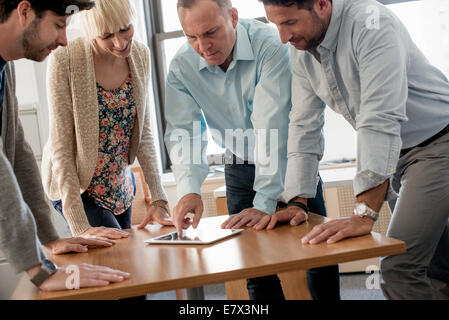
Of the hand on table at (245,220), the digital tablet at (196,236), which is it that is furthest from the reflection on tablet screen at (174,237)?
the hand on table at (245,220)

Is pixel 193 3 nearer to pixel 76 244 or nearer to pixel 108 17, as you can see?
pixel 108 17

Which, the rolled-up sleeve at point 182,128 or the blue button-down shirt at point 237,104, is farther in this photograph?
the rolled-up sleeve at point 182,128

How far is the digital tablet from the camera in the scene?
1.43 m

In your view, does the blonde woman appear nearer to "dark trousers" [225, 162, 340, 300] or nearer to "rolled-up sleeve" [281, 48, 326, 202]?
"dark trousers" [225, 162, 340, 300]

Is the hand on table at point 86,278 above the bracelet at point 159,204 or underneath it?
above

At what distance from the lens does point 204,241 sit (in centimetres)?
140

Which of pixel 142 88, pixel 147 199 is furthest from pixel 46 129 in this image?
pixel 142 88

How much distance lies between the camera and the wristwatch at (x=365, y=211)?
1.30 metres

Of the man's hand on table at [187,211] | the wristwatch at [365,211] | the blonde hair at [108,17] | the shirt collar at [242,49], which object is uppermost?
the blonde hair at [108,17]

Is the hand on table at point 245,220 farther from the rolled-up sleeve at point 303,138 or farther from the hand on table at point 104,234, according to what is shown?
the hand on table at point 104,234

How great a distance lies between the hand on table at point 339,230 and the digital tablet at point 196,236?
0.93 feet

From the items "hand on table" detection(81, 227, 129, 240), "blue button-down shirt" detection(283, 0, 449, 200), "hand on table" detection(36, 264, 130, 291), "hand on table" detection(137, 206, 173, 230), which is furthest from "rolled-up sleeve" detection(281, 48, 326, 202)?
"hand on table" detection(36, 264, 130, 291)

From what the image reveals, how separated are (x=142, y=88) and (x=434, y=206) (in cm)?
119
